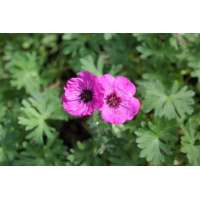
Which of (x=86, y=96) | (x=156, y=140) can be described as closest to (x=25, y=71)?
(x=86, y=96)

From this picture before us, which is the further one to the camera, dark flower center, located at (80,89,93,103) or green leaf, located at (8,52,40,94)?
green leaf, located at (8,52,40,94)

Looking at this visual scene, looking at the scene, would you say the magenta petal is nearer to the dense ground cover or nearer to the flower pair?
the flower pair

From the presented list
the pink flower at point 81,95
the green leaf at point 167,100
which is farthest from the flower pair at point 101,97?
the green leaf at point 167,100

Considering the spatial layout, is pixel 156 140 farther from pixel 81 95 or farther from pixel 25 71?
pixel 25 71

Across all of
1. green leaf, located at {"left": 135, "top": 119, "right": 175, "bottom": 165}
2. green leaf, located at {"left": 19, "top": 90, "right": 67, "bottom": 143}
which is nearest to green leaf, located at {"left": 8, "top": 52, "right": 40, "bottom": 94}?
green leaf, located at {"left": 19, "top": 90, "right": 67, "bottom": 143}

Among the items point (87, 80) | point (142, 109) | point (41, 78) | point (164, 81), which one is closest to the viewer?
point (87, 80)
